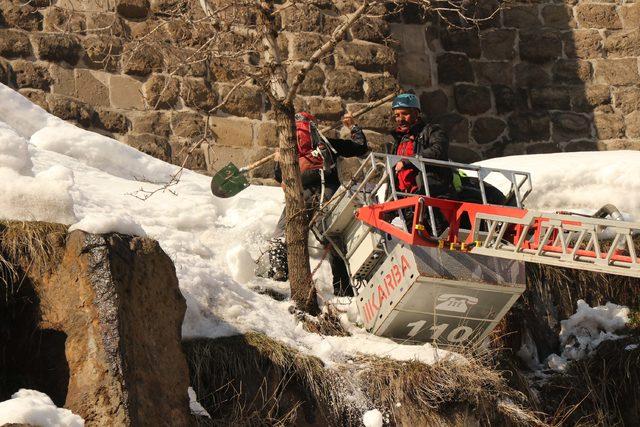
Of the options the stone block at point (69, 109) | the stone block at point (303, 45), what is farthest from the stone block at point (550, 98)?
the stone block at point (69, 109)

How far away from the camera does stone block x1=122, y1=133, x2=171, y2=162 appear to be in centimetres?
1179

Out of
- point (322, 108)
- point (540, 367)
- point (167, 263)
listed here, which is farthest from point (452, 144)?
point (167, 263)

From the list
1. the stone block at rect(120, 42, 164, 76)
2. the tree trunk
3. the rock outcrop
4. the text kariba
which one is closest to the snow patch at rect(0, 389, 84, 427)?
the rock outcrop

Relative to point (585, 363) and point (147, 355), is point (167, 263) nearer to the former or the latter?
point (147, 355)

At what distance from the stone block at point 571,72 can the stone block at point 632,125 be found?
576 millimetres

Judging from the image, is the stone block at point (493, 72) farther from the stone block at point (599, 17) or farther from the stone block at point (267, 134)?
the stone block at point (267, 134)

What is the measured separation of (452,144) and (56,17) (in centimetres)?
407

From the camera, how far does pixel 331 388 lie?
8414 mm

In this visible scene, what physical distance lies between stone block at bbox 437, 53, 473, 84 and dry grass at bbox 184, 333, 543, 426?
217 inches

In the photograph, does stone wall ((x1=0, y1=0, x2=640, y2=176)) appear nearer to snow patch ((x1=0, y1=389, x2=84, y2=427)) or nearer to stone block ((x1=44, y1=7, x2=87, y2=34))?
stone block ((x1=44, y1=7, x2=87, y2=34))

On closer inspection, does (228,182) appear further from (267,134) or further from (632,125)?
(632,125)

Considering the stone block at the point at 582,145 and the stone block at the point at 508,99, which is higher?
the stone block at the point at 508,99

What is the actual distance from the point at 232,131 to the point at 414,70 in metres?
2.35

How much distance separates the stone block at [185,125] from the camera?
470 inches
